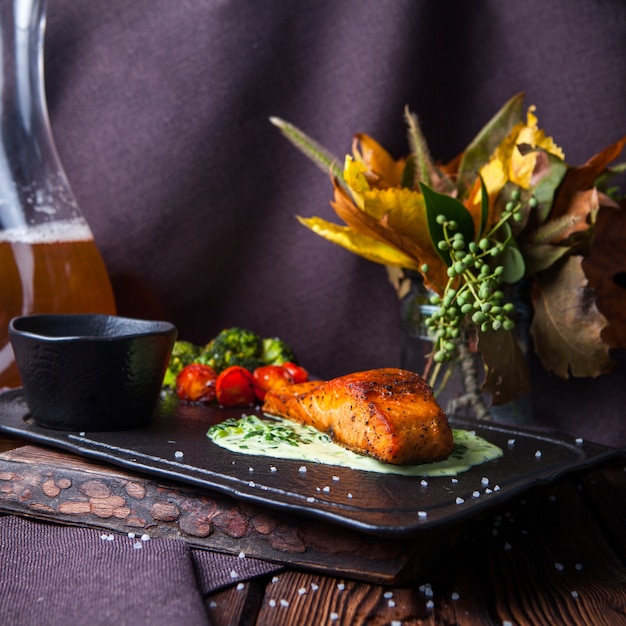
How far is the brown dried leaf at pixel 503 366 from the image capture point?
70.4 inches

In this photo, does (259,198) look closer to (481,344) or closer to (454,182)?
(454,182)

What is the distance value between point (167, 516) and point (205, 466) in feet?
0.34

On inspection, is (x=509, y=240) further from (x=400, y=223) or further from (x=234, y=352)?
(x=234, y=352)

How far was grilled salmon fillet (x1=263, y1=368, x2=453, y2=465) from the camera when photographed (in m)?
1.39

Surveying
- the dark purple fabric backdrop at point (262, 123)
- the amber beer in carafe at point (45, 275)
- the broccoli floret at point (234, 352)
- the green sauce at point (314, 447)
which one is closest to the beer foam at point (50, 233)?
the amber beer in carafe at point (45, 275)

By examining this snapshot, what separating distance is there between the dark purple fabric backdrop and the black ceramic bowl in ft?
3.08

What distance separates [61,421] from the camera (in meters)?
1.62

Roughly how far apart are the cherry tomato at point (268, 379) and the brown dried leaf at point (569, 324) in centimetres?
60

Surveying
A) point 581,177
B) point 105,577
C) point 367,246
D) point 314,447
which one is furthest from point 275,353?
point 105,577

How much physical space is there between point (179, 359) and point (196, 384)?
0.21 m

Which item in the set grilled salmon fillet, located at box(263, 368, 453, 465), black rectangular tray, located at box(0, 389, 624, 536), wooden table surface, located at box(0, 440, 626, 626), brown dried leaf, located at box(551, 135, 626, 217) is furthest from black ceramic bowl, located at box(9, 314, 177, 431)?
brown dried leaf, located at box(551, 135, 626, 217)

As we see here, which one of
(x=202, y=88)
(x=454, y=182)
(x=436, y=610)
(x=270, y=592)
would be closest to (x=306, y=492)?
(x=270, y=592)

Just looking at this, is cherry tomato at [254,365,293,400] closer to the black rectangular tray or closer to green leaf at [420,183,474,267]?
the black rectangular tray

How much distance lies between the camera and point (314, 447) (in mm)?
1533
